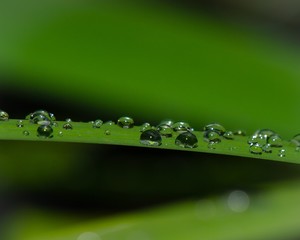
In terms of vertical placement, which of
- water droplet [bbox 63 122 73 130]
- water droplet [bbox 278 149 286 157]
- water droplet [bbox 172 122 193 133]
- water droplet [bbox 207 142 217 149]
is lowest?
water droplet [bbox 278 149 286 157]

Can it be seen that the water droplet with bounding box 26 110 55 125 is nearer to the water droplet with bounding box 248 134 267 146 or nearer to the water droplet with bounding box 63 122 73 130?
the water droplet with bounding box 63 122 73 130

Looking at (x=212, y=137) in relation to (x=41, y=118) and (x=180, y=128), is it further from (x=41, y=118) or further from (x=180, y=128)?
(x=41, y=118)

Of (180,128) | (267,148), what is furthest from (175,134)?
(267,148)

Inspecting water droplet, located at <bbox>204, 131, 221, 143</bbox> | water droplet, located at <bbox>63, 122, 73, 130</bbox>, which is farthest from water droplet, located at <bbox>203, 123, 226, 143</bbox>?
water droplet, located at <bbox>63, 122, 73, 130</bbox>

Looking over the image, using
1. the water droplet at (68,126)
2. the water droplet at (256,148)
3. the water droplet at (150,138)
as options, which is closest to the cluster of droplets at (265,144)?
the water droplet at (256,148)

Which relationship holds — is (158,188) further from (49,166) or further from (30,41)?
(30,41)

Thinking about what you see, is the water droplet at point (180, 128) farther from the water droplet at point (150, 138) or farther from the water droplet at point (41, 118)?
the water droplet at point (41, 118)

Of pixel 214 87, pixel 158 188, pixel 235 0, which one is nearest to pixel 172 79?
pixel 214 87

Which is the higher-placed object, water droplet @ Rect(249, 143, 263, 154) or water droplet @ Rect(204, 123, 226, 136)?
water droplet @ Rect(204, 123, 226, 136)
